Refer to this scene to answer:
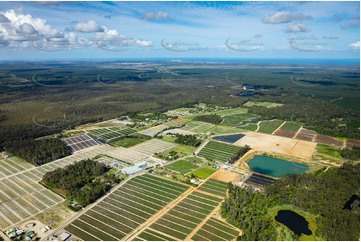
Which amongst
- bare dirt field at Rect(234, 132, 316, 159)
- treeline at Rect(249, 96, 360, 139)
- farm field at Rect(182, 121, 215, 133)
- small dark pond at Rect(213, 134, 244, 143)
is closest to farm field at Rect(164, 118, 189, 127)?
farm field at Rect(182, 121, 215, 133)

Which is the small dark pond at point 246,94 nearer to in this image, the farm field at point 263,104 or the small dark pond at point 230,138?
the farm field at point 263,104

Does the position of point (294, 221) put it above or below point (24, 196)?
above

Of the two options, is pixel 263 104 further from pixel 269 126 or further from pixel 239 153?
pixel 239 153

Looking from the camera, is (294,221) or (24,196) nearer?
(294,221)

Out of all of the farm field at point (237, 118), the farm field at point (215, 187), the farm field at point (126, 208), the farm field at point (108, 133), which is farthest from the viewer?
the farm field at point (237, 118)

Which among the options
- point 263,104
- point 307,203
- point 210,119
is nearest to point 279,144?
point 210,119

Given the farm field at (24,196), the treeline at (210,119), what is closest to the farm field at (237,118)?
the treeline at (210,119)
